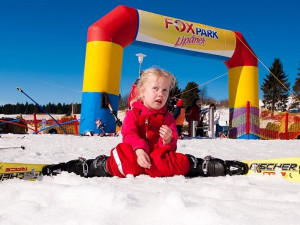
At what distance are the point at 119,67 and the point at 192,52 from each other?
2226 millimetres

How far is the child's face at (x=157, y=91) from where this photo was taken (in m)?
1.99

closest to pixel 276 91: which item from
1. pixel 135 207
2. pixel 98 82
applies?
pixel 98 82

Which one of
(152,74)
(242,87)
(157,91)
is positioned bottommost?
(157,91)

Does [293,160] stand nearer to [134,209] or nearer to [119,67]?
[134,209]

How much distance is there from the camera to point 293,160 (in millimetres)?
1856

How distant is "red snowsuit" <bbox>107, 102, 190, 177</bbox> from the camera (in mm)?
1812

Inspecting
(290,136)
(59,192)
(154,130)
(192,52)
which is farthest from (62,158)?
(290,136)

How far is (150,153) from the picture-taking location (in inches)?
75.5

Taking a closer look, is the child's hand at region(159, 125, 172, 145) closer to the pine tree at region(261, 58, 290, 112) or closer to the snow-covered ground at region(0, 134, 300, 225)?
the snow-covered ground at region(0, 134, 300, 225)

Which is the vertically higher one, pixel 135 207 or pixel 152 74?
pixel 152 74

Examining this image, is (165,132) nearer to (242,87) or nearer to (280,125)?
(242,87)

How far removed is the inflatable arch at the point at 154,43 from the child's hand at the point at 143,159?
5268 mm

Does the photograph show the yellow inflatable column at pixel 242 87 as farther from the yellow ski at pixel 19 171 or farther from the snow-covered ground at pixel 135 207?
the snow-covered ground at pixel 135 207

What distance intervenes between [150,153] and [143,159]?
0.61ft
